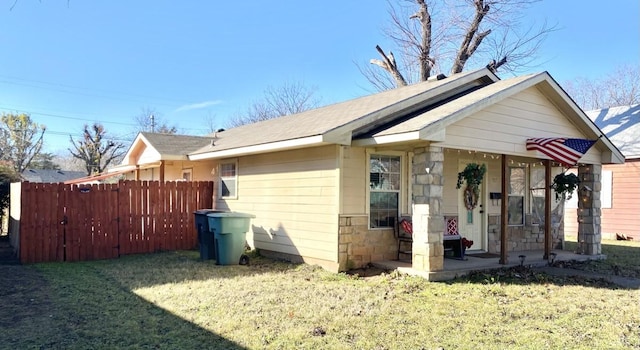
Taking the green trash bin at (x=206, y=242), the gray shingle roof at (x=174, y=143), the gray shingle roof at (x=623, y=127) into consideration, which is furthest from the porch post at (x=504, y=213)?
the gray shingle roof at (x=623, y=127)

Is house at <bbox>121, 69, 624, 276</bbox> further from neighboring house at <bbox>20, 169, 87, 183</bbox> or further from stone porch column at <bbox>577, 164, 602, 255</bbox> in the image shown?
neighboring house at <bbox>20, 169, 87, 183</bbox>

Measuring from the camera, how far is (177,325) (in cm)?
483

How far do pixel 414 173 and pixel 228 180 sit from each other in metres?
5.52

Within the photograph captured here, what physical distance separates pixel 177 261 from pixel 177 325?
459 cm

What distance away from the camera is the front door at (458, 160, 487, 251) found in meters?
9.77

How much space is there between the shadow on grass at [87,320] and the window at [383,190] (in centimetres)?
437

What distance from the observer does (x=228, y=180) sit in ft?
37.6

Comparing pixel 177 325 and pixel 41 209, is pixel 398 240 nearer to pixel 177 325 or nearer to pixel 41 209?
pixel 177 325

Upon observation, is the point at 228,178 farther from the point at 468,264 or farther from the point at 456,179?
the point at 468,264

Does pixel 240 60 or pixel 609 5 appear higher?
pixel 240 60

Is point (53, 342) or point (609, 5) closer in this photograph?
point (53, 342)

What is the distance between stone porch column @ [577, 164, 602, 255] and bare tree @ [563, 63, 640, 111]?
2342cm

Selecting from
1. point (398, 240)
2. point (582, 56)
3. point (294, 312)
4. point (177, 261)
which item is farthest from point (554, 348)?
point (582, 56)

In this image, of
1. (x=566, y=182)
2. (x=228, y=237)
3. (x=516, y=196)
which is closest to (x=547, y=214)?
(x=566, y=182)
